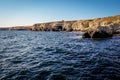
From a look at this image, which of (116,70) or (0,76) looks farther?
(116,70)

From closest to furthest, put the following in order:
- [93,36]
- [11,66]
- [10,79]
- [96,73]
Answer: [10,79]
[96,73]
[11,66]
[93,36]

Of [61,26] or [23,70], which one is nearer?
[23,70]

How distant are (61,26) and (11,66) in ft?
407

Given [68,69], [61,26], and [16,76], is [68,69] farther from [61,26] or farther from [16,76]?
[61,26]

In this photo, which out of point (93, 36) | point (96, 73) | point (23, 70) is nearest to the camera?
point (96, 73)

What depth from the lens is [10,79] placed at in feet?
33.9

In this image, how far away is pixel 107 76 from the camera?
1064 cm

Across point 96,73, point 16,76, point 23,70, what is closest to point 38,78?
point 16,76

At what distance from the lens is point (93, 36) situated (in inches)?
1631

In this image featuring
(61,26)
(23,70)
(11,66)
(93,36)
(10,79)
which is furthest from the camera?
(61,26)

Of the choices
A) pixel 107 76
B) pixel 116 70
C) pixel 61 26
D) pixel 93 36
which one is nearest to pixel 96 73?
pixel 107 76

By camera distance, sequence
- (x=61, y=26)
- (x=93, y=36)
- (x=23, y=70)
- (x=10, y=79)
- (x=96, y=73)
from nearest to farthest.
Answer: (x=10, y=79) → (x=96, y=73) → (x=23, y=70) → (x=93, y=36) → (x=61, y=26)

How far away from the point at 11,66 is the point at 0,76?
9.52ft

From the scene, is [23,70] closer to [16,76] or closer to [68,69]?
[16,76]
